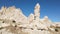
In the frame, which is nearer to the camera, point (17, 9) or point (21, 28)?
point (21, 28)

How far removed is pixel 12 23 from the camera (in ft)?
108

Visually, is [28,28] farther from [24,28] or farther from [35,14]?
[35,14]

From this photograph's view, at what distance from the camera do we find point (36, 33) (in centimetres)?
3291

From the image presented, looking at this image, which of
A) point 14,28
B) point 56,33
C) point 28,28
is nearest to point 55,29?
point 56,33

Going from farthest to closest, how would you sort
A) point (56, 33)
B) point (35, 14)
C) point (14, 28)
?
point (35, 14)
point (56, 33)
point (14, 28)

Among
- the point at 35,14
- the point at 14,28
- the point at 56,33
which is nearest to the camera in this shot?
the point at 14,28

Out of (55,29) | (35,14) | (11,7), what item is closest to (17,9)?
(11,7)

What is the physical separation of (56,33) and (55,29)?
982 millimetres

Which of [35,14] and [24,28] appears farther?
[35,14]

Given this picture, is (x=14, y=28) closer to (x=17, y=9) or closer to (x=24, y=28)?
(x=24, y=28)

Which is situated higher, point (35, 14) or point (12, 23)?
point (35, 14)

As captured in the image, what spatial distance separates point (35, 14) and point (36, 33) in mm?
9534

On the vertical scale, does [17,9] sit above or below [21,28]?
above

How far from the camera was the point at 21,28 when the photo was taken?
3288cm
